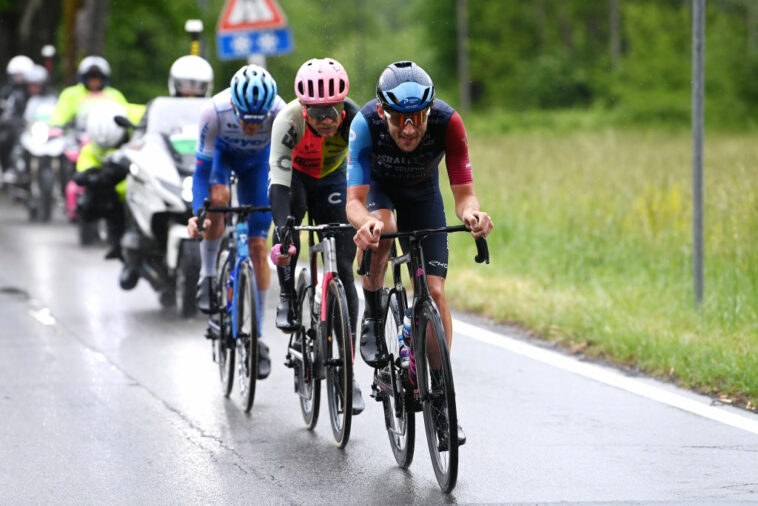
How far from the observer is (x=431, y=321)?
5910mm

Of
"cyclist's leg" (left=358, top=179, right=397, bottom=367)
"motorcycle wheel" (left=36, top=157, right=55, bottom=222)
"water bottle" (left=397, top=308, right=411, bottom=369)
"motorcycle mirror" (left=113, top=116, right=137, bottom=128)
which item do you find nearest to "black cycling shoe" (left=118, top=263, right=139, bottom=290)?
"motorcycle mirror" (left=113, top=116, right=137, bottom=128)

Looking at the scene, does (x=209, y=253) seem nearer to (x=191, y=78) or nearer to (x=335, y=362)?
(x=335, y=362)

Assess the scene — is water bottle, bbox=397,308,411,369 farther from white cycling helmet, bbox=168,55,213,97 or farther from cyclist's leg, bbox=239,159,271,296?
white cycling helmet, bbox=168,55,213,97

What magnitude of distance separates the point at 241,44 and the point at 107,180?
4.25 m

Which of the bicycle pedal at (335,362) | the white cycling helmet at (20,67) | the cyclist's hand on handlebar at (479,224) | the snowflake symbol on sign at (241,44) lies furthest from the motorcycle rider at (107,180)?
the white cycling helmet at (20,67)

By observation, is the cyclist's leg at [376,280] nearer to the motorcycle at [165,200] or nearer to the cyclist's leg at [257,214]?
the cyclist's leg at [257,214]

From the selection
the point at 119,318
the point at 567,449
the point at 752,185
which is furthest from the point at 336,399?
the point at 752,185

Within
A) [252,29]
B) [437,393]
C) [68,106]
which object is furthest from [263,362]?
[68,106]

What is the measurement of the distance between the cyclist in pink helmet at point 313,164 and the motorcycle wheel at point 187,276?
3030 mm

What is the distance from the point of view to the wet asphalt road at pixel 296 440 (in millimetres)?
5957

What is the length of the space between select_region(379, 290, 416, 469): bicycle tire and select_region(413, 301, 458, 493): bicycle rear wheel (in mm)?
128

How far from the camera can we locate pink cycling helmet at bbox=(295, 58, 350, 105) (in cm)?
687

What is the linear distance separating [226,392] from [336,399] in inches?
55.9

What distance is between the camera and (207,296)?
8703mm
